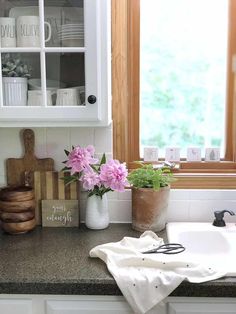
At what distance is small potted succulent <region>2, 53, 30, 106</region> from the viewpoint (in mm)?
1552

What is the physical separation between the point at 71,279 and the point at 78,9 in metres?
0.97

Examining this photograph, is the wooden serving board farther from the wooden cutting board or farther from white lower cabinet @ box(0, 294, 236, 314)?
white lower cabinet @ box(0, 294, 236, 314)

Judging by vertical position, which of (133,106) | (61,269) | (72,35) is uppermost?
(72,35)

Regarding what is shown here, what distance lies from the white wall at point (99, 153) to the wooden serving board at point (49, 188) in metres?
0.06

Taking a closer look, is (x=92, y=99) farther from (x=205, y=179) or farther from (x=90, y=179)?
(x=205, y=179)

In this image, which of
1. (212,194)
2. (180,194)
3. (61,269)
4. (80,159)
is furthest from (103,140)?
(61,269)

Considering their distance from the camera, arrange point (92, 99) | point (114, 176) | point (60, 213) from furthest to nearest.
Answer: point (60, 213), point (114, 176), point (92, 99)

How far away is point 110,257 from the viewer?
4.49 feet

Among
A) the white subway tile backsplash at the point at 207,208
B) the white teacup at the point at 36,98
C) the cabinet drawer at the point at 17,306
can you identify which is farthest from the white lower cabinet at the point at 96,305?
the white teacup at the point at 36,98

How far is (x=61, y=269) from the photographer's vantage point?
135cm

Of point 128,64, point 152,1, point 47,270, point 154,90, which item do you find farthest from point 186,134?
point 47,270

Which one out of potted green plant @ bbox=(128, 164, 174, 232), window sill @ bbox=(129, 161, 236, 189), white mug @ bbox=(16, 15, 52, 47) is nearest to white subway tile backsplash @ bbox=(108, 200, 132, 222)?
potted green plant @ bbox=(128, 164, 174, 232)

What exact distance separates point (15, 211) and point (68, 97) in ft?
1.76

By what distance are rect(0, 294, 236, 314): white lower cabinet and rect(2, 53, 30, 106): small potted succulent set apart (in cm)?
72
